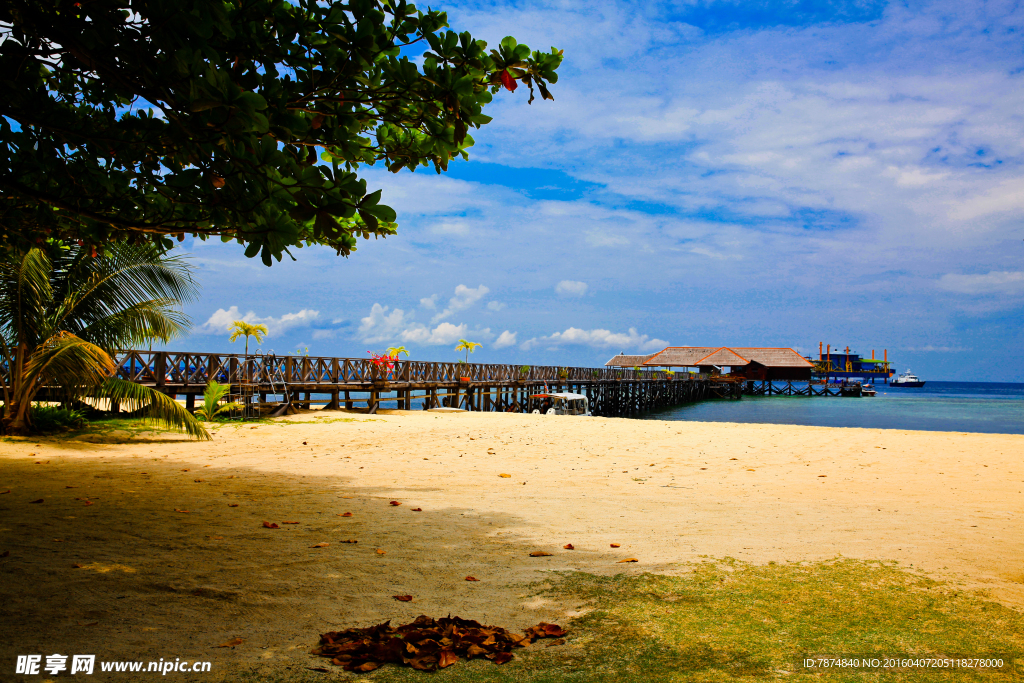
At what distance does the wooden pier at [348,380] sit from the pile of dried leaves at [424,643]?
1315cm

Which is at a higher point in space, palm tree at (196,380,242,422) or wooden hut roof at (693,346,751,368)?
wooden hut roof at (693,346,751,368)

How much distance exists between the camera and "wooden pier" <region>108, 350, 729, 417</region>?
17656mm

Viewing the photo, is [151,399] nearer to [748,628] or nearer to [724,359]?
[748,628]

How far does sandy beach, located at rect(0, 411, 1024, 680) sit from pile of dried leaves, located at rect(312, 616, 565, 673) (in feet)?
0.66

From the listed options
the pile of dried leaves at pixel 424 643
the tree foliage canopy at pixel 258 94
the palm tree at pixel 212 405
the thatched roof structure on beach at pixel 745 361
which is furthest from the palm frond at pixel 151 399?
the thatched roof structure on beach at pixel 745 361

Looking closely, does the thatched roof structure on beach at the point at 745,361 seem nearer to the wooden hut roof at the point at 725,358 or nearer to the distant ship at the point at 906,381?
the wooden hut roof at the point at 725,358

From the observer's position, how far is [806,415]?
140 feet

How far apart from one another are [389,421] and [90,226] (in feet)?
38.9

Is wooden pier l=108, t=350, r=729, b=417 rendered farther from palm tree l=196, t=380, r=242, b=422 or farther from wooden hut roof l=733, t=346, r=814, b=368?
wooden hut roof l=733, t=346, r=814, b=368

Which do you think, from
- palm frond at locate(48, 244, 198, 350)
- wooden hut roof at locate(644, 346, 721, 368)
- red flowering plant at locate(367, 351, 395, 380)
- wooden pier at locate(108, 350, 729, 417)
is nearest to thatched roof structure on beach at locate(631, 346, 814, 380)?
wooden hut roof at locate(644, 346, 721, 368)

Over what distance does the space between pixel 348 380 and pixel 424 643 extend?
2219cm

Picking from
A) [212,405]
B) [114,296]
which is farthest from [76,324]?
[212,405]

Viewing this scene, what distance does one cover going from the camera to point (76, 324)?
12.5 m

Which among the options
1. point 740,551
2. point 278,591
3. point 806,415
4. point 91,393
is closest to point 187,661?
point 278,591
